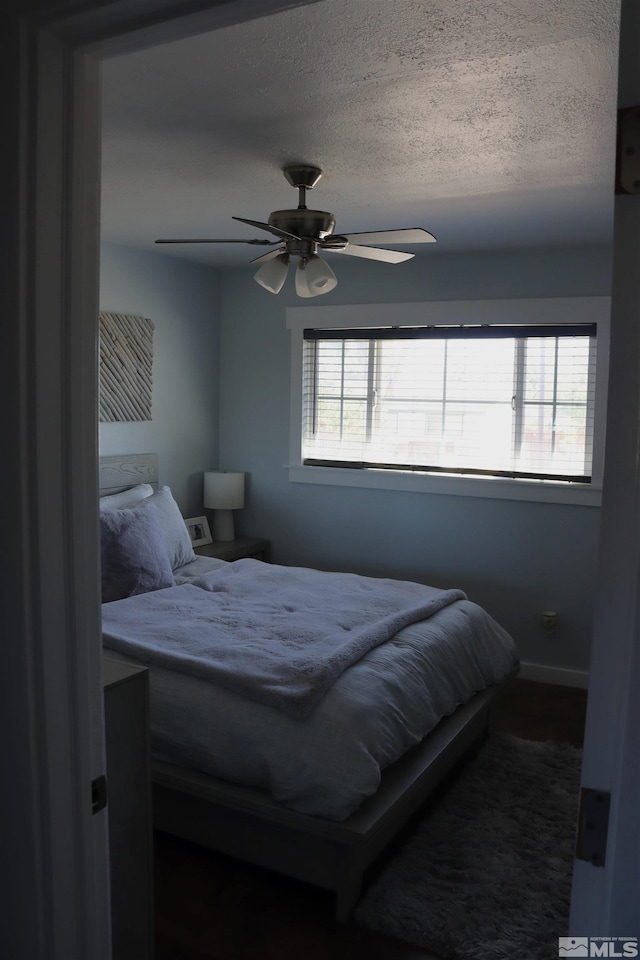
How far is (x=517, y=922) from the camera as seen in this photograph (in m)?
2.38

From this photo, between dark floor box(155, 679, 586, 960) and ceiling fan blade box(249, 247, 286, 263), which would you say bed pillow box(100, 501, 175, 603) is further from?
ceiling fan blade box(249, 247, 286, 263)

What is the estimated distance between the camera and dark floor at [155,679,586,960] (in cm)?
231

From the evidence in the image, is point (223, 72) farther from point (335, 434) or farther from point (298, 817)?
point (335, 434)

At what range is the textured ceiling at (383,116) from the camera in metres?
1.88

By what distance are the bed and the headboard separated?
3.92 feet

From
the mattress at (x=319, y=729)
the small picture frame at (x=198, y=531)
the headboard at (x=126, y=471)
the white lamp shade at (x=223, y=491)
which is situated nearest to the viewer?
the mattress at (x=319, y=729)

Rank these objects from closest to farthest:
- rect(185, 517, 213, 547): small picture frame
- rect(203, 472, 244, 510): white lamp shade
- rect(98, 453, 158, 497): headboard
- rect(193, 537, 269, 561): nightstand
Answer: rect(98, 453, 158, 497): headboard < rect(193, 537, 269, 561): nightstand < rect(185, 517, 213, 547): small picture frame < rect(203, 472, 244, 510): white lamp shade

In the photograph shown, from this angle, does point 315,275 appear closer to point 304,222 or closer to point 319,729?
point 304,222

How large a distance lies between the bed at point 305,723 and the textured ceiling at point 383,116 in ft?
5.92

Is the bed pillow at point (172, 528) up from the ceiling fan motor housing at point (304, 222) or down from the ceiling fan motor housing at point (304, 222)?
down

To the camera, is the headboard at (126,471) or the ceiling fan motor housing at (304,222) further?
the headboard at (126,471)
